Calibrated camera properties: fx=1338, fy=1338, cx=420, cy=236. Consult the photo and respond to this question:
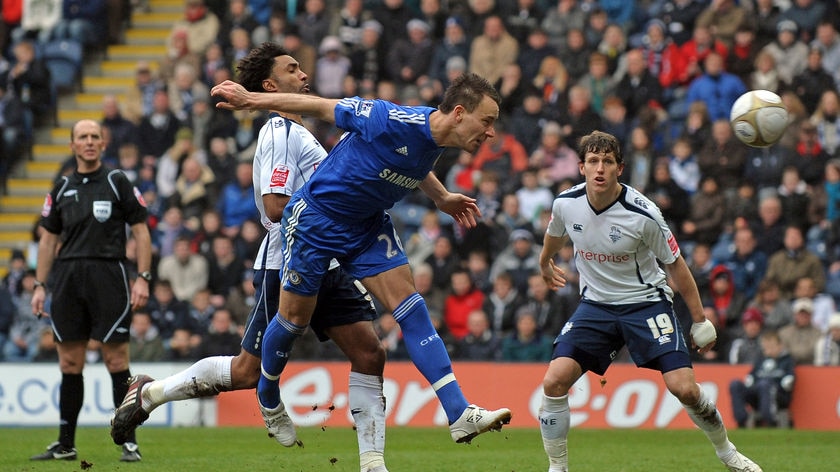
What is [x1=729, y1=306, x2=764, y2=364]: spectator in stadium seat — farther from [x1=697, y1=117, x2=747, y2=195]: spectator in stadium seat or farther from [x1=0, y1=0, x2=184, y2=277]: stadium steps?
[x1=0, y1=0, x2=184, y2=277]: stadium steps

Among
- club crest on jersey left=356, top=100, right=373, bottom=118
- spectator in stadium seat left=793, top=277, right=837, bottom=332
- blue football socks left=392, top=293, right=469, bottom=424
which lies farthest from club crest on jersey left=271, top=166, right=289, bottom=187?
spectator in stadium seat left=793, top=277, right=837, bottom=332

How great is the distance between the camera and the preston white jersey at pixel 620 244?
30.5ft

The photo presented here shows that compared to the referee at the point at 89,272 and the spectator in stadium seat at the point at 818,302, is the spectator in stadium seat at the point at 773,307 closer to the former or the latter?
the spectator in stadium seat at the point at 818,302

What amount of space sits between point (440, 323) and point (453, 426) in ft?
33.6

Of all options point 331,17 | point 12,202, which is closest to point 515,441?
point 331,17

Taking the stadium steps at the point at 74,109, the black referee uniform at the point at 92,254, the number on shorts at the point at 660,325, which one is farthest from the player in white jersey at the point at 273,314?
the stadium steps at the point at 74,109

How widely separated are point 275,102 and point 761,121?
4.83 meters

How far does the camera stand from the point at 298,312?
28.2 feet

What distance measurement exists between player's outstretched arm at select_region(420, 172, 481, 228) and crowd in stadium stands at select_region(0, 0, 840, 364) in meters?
8.28

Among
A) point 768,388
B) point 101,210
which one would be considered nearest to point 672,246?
point 101,210

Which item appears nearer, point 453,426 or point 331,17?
point 453,426

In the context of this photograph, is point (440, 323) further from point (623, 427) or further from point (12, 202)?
point (12, 202)

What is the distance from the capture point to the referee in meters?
11.2

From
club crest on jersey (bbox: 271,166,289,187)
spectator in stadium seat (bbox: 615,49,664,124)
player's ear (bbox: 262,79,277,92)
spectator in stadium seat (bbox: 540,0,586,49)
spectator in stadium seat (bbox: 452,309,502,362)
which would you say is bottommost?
spectator in stadium seat (bbox: 452,309,502,362)
